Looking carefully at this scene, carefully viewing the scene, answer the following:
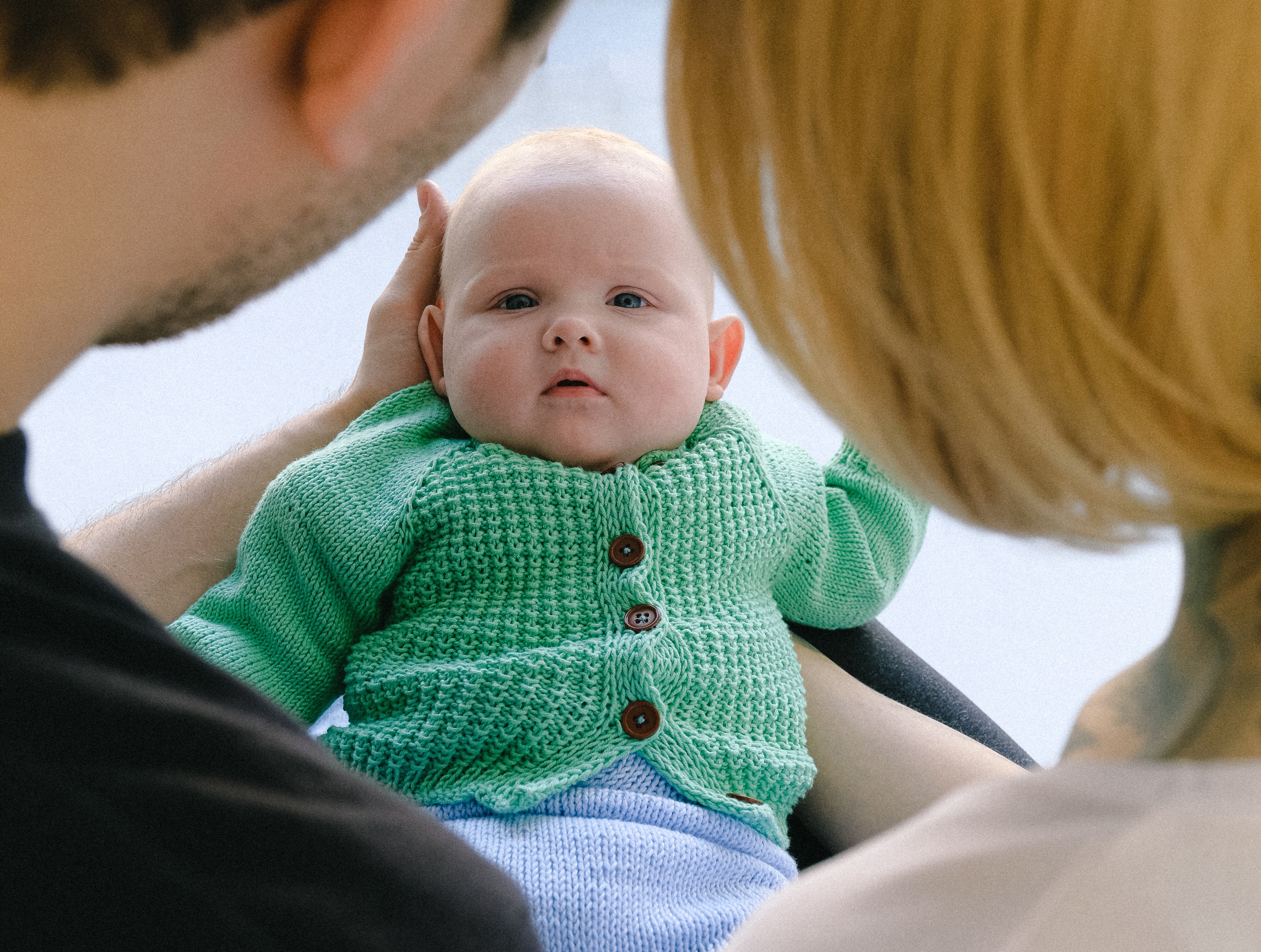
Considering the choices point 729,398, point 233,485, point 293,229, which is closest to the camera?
point 293,229

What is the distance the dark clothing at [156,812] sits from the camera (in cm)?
42

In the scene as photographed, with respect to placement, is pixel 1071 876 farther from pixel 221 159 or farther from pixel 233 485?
pixel 233 485

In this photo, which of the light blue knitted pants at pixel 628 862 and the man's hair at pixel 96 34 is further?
the light blue knitted pants at pixel 628 862

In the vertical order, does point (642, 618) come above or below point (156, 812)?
below

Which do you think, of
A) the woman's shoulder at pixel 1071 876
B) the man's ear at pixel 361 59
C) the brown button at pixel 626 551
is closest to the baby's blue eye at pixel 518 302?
the brown button at pixel 626 551

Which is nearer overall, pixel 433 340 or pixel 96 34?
pixel 96 34

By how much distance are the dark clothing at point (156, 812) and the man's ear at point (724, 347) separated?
749mm

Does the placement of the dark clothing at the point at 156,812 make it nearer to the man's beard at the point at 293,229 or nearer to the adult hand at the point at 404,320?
the man's beard at the point at 293,229

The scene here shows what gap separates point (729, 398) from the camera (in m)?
1.61

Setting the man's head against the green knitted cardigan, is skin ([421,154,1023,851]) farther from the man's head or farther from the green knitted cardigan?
the man's head

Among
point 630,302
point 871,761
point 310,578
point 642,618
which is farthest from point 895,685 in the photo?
point 310,578

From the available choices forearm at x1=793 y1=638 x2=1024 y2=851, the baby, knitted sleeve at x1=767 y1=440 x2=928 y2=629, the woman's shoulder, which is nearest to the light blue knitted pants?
the baby

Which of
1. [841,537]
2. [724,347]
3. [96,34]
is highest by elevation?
[96,34]

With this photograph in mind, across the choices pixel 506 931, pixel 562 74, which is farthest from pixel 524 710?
pixel 562 74
